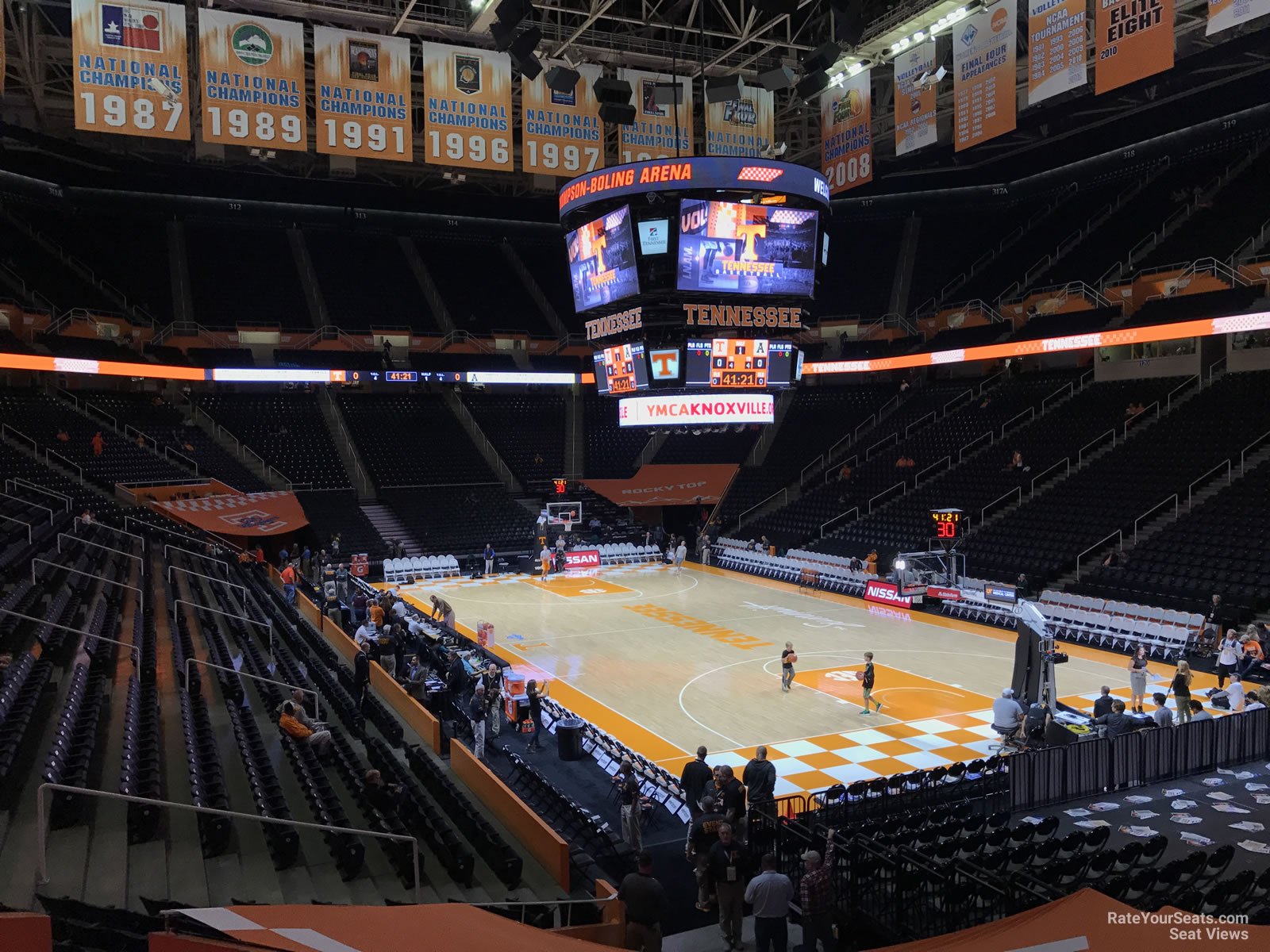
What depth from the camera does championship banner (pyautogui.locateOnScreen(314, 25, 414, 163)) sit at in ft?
70.9

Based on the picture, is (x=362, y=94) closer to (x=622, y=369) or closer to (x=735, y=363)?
(x=622, y=369)

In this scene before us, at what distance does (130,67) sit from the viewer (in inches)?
779

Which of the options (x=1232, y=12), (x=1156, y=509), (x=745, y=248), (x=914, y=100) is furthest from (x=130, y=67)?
(x=1156, y=509)

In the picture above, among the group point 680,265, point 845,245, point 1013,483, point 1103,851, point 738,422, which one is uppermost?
point 845,245

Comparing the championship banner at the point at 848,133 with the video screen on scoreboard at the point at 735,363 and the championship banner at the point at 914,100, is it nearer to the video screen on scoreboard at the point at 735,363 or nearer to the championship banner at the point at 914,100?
the championship banner at the point at 914,100

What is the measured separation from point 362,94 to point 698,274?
926 cm

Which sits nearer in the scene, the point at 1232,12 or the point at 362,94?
the point at 1232,12

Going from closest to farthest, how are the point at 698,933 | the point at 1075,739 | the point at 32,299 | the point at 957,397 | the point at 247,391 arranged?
the point at 698,933 < the point at 1075,739 < the point at 32,299 < the point at 957,397 < the point at 247,391

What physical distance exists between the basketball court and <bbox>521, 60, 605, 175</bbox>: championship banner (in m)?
11.9

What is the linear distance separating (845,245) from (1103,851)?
40.4 meters

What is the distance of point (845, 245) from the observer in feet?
152

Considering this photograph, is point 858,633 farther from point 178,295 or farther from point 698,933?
point 178,295

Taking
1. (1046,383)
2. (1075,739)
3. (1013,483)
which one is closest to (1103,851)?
(1075,739)

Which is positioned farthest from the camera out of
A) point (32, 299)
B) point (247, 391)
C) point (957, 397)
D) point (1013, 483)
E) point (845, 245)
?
point (845, 245)
